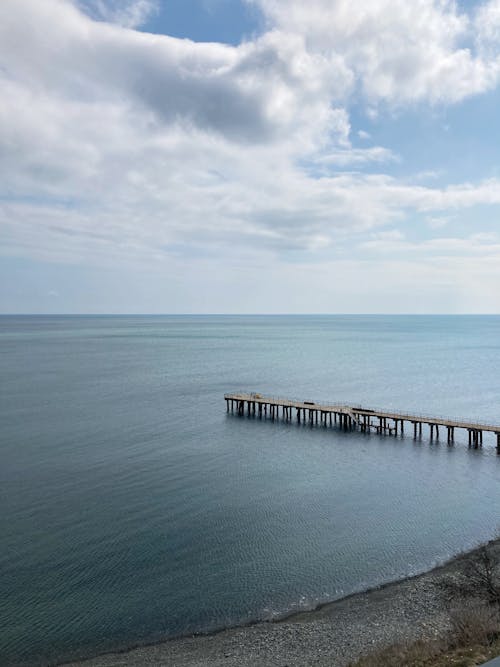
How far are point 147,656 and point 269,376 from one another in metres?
83.6

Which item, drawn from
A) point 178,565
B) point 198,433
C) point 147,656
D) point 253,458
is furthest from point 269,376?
point 147,656

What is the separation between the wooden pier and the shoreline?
109 feet

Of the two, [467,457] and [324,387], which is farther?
[324,387]

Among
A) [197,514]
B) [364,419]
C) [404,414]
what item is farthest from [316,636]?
[404,414]

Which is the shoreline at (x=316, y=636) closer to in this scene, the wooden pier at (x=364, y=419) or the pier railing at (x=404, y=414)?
the wooden pier at (x=364, y=419)

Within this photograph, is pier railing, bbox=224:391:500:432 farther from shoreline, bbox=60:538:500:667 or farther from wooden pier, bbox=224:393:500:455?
shoreline, bbox=60:538:500:667

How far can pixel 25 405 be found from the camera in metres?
73.1

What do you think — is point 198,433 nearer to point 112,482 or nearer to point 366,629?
point 112,482

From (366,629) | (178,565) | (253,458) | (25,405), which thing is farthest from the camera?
(25,405)

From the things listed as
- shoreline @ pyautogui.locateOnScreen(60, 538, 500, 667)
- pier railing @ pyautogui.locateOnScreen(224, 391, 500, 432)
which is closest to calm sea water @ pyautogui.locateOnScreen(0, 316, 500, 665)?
shoreline @ pyautogui.locateOnScreen(60, 538, 500, 667)

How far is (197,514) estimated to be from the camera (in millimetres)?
36406

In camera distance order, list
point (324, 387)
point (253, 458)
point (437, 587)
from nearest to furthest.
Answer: point (437, 587), point (253, 458), point (324, 387)

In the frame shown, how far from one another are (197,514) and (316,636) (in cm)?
1498

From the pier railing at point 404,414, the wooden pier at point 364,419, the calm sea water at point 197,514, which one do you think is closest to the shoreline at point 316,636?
the calm sea water at point 197,514
